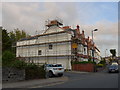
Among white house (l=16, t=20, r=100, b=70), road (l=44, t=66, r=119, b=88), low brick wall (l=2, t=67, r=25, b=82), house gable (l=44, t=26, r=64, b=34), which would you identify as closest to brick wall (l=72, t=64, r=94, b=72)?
white house (l=16, t=20, r=100, b=70)

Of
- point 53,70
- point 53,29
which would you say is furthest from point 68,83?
point 53,29

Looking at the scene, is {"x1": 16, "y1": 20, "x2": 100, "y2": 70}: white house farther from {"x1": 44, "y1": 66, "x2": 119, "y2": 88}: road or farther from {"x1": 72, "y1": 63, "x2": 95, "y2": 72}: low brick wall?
{"x1": 44, "y1": 66, "x2": 119, "y2": 88}: road

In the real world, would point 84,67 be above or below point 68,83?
below

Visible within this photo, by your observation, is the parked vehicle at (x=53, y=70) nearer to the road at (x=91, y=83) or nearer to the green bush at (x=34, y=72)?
the green bush at (x=34, y=72)

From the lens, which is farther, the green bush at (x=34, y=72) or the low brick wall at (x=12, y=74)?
the green bush at (x=34, y=72)

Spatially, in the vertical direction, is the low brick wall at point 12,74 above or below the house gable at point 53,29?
below

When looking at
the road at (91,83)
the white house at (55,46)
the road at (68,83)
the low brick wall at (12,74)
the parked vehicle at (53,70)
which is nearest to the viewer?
the road at (91,83)

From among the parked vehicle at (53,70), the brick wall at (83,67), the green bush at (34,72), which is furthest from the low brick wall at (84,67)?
the green bush at (34,72)

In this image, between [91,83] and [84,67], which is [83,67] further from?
[91,83]

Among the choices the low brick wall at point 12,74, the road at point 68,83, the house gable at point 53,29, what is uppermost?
the house gable at point 53,29

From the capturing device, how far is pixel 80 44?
44062 mm

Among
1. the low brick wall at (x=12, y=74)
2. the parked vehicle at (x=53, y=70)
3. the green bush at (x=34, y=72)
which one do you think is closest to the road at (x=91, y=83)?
the parked vehicle at (x=53, y=70)

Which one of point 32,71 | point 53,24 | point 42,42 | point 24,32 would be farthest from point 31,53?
point 32,71

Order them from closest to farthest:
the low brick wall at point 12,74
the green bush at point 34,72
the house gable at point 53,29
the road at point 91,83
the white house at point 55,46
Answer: the road at point 91,83 → the low brick wall at point 12,74 → the green bush at point 34,72 → the white house at point 55,46 → the house gable at point 53,29
